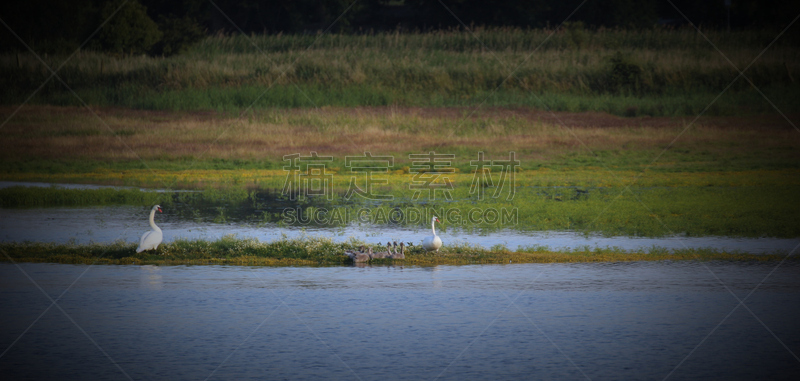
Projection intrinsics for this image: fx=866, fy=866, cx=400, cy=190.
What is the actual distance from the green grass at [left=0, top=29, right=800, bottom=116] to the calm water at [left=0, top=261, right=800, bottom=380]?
24004 mm

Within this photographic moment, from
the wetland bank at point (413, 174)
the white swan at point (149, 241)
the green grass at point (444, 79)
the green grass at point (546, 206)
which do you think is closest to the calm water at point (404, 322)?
the white swan at point (149, 241)

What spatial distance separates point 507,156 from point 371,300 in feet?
61.9

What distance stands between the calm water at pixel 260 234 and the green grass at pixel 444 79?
17.7 m

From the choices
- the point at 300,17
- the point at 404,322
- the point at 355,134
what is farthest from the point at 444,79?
the point at 404,322

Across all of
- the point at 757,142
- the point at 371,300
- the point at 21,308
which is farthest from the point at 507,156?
the point at 21,308

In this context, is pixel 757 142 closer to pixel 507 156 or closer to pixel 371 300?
pixel 507 156

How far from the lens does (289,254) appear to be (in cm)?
1608

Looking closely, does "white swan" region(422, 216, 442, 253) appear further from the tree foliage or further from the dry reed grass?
the tree foliage

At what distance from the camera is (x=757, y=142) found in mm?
31844

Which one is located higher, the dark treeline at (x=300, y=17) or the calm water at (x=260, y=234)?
the dark treeline at (x=300, y=17)

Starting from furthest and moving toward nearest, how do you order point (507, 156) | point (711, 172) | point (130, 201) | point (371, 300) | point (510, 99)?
point (510, 99)
point (507, 156)
point (711, 172)
point (130, 201)
point (371, 300)

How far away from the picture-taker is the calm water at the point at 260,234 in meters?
17.5

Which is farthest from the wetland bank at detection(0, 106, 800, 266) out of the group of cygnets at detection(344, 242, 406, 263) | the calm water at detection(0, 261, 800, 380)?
the calm water at detection(0, 261, 800, 380)

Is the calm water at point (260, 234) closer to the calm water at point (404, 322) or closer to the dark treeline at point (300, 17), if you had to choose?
the calm water at point (404, 322)
